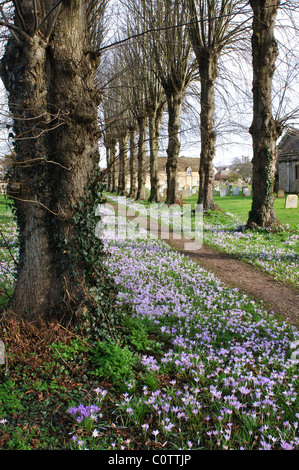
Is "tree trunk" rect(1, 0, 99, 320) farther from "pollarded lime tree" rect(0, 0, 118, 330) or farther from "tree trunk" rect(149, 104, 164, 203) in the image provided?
"tree trunk" rect(149, 104, 164, 203)

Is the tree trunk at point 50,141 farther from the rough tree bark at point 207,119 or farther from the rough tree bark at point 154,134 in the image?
the rough tree bark at point 154,134

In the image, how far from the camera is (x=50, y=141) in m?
4.07

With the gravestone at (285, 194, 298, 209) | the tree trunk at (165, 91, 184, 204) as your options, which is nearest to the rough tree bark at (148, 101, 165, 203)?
the tree trunk at (165, 91, 184, 204)

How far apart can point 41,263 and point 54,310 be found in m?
0.63

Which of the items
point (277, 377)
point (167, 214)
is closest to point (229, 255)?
point (277, 377)

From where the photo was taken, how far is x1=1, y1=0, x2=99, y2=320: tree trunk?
12.8ft

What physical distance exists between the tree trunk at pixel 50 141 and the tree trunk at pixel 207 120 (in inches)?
512

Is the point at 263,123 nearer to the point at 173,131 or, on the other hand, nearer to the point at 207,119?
the point at 207,119

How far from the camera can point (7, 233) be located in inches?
463

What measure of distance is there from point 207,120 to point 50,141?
14764mm

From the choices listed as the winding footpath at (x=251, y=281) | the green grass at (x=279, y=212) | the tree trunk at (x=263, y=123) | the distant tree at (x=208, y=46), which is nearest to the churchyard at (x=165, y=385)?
the winding footpath at (x=251, y=281)

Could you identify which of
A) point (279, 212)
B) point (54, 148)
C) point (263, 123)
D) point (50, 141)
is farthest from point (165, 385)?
point (279, 212)

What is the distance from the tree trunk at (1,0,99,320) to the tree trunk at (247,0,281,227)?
929 centimetres
